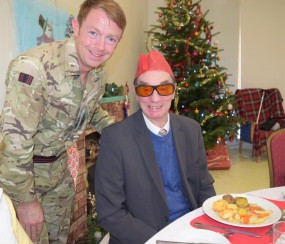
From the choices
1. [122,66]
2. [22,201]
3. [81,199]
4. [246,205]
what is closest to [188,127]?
[246,205]

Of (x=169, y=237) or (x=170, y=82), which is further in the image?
(x=170, y=82)

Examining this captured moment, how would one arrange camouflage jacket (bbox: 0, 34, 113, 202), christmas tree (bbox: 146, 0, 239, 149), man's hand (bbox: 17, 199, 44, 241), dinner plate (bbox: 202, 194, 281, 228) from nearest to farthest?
1. dinner plate (bbox: 202, 194, 281, 228)
2. camouflage jacket (bbox: 0, 34, 113, 202)
3. man's hand (bbox: 17, 199, 44, 241)
4. christmas tree (bbox: 146, 0, 239, 149)

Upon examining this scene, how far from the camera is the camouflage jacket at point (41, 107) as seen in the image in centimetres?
143

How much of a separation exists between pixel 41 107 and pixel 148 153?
0.57m

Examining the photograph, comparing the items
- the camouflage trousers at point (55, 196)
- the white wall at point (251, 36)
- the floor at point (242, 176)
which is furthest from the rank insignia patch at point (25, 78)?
the white wall at point (251, 36)

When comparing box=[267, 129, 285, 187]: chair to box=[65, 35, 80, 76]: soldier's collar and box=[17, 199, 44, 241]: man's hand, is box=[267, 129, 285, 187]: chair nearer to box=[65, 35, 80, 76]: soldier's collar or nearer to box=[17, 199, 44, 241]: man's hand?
box=[65, 35, 80, 76]: soldier's collar

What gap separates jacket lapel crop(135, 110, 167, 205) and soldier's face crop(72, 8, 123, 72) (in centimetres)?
40

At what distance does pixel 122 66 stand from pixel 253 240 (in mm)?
3654

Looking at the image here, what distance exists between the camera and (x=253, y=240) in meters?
1.07

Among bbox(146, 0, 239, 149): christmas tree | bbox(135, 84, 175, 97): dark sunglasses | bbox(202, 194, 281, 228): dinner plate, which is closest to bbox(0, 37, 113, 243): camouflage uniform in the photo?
bbox(135, 84, 175, 97): dark sunglasses

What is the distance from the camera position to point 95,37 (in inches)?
62.4

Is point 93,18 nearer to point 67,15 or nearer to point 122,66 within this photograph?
point 67,15

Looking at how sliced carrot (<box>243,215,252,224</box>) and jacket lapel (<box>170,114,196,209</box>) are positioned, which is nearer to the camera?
sliced carrot (<box>243,215,252,224</box>)

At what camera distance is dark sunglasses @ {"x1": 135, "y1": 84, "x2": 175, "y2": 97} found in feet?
5.48
